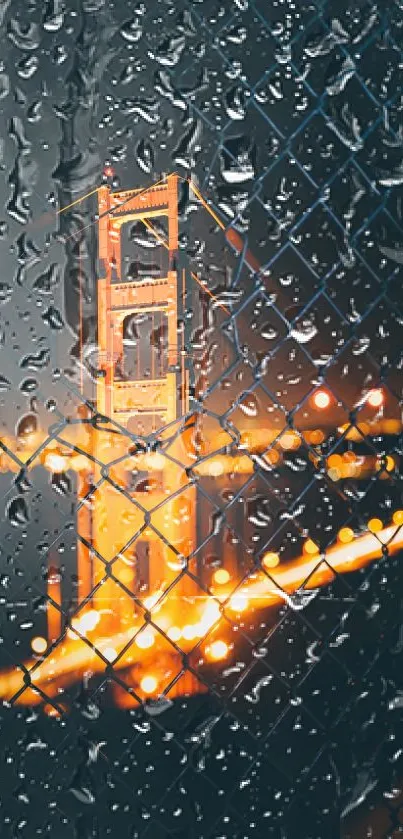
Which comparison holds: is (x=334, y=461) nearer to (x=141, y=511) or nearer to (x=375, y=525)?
(x=375, y=525)

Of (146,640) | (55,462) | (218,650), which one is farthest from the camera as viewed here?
(218,650)

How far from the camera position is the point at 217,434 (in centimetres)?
107

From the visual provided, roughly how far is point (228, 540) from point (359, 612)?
0.64 ft

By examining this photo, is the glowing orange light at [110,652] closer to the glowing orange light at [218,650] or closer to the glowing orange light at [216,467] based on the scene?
Result: the glowing orange light at [218,650]

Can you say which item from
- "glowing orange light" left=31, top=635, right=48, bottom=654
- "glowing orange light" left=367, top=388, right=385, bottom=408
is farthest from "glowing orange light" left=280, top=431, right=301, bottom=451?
"glowing orange light" left=31, top=635, right=48, bottom=654

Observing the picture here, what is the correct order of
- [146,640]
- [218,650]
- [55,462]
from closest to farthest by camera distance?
[55,462]
[146,640]
[218,650]

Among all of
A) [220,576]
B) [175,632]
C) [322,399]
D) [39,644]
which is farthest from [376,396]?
[39,644]

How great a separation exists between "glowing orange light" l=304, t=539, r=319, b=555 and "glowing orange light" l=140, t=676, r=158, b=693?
257mm

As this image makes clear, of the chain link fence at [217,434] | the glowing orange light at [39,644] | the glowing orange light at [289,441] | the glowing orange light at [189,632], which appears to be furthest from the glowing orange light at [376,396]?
the glowing orange light at [39,644]

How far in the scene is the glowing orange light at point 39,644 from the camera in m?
1.02

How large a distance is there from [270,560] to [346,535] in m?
0.11

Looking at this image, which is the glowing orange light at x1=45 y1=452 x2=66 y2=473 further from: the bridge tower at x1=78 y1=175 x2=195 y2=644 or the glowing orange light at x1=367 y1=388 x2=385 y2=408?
the glowing orange light at x1=367 y1=388 x2=385 y2=408

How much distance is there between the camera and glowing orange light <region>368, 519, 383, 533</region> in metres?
1.15

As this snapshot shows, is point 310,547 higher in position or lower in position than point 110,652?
higher
